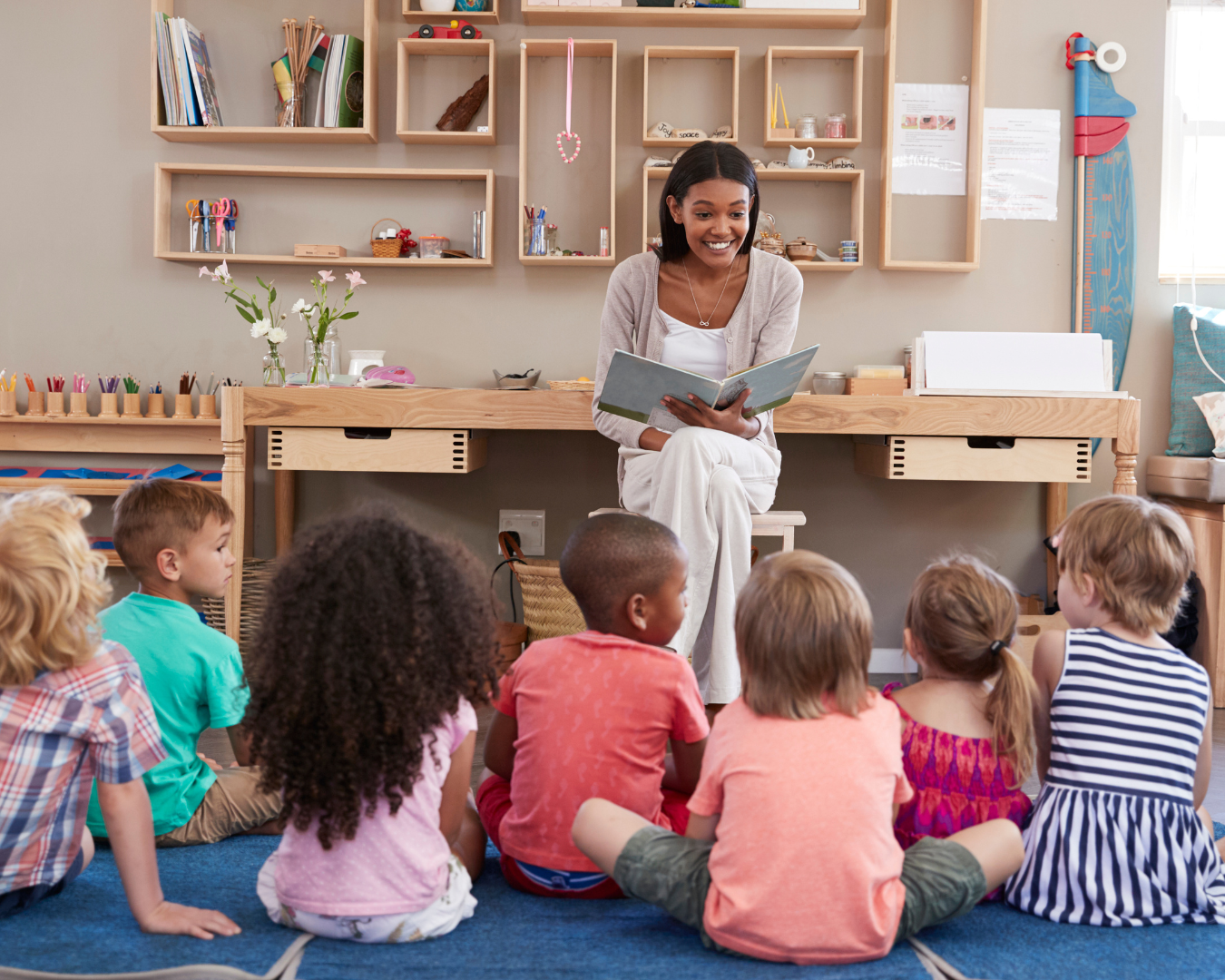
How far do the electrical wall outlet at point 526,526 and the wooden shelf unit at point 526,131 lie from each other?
2.45 ft

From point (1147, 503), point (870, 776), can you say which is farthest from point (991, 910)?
point (1147, 503)

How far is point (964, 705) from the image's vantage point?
3.89ft

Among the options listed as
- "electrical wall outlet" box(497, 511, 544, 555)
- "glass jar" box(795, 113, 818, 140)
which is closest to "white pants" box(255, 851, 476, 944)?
"electrical wall outlet" box(497, 511, 544, 555)

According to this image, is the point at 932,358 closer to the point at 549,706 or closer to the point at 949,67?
the point at 949,67

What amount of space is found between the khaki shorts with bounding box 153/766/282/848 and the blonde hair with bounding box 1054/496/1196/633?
1147 mm

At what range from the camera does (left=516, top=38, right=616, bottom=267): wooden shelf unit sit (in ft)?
9.18

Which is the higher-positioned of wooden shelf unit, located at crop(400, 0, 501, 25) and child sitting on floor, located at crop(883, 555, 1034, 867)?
wooden shelf unit, located at crop(400, 0, 501, 25)

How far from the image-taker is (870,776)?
984 mm

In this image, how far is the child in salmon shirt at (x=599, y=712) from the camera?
116cm

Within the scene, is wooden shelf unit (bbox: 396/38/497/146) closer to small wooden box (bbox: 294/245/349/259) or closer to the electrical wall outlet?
small wooden box (bbox: 294/245/349/259)

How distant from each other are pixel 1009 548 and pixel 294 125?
96.0 inches

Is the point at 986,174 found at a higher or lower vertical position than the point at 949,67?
lower

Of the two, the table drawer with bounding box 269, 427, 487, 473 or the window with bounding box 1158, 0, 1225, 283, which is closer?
the table drawer with bounding box 269, 427, 487, 473

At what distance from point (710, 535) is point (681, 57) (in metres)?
1.64
